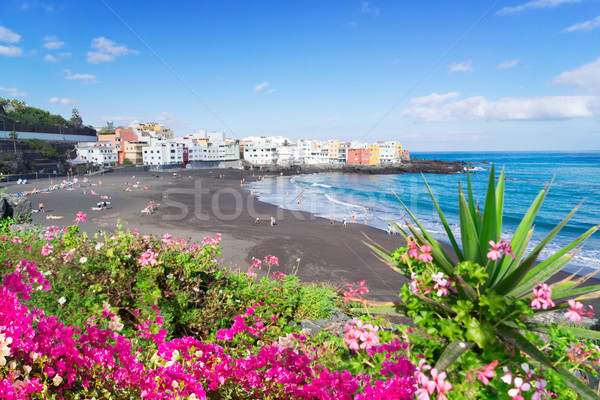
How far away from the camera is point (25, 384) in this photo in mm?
1528

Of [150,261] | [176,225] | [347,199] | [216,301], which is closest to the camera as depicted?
[150,261]

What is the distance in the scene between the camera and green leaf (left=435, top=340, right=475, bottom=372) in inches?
64.3

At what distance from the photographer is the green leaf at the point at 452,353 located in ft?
5.36

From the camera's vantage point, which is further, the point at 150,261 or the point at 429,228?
the point at 429,228

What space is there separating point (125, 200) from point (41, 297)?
33.2 metres

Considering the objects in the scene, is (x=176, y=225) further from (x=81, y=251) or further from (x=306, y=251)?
(x=81, y=251)

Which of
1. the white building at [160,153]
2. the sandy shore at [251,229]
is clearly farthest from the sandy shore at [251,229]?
the white building at [160,153]

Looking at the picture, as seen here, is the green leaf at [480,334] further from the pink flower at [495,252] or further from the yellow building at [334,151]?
the yellow building at [334,151]

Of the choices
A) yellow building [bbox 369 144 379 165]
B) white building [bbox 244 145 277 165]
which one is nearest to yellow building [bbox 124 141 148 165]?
white building [bbox 244 145 277 165]

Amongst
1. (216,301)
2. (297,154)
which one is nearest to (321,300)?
(216,301)

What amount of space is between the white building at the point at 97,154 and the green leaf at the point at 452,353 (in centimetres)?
8126

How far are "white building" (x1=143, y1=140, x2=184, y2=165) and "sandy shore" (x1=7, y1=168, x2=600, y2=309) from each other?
1533 inches

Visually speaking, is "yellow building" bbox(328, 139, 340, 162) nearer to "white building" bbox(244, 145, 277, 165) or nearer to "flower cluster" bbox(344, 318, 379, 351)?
"white building" bbox(244, 145, 277, 165)

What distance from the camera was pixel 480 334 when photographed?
1631mm
